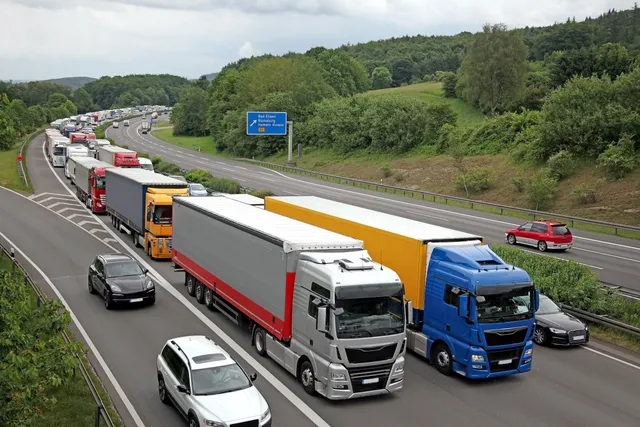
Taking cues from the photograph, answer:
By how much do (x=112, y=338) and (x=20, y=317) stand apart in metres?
8.21

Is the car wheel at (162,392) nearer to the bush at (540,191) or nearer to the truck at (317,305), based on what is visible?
the truck at (317,305)

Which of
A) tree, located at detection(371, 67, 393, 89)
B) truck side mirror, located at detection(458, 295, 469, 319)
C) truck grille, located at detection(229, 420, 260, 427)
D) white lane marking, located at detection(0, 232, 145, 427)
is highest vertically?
tree, located at detection(371, 67, 393, 89)

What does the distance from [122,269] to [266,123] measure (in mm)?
50439

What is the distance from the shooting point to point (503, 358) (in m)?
15.0

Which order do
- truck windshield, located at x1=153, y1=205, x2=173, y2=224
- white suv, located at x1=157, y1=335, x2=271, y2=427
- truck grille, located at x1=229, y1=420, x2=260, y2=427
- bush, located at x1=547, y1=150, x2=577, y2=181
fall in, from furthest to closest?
bush, located at x1=547, y1=150, x2=577, y2=181 < truck windshield, located at x1=153, y1=205, x2=173, y2=224 < white suv, located at x1=157, y1=335, x2=271, y2=427 < truck grille, located at x1=229, y1=420, x2=260, y2=427

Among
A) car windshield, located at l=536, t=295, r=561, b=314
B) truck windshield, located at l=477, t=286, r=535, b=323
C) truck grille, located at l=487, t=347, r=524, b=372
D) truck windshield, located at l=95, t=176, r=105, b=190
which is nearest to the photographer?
truck windshield, located at l=477, t=286, r=535, b=323

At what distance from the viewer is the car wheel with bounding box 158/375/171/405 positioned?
44.6 ft

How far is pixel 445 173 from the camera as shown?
6012 centimetres

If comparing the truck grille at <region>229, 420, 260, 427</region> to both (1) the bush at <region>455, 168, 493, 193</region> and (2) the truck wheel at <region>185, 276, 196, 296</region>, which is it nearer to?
(2) the truck wheel at <region>185, 276, 196, 296</region>

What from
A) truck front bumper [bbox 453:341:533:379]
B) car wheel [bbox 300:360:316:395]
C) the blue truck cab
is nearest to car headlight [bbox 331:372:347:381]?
car wheel [bbox 300:360:316:395]

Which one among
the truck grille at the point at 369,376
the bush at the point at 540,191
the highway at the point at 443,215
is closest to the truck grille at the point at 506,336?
the truck grille at the point at 369,376

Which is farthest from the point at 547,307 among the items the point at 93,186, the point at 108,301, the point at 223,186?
the point at 223,186

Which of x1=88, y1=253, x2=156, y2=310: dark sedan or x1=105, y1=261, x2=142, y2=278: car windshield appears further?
x1=105, y1=261, x2=142, y2=278: car windshield

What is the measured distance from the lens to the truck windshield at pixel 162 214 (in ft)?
92.5
